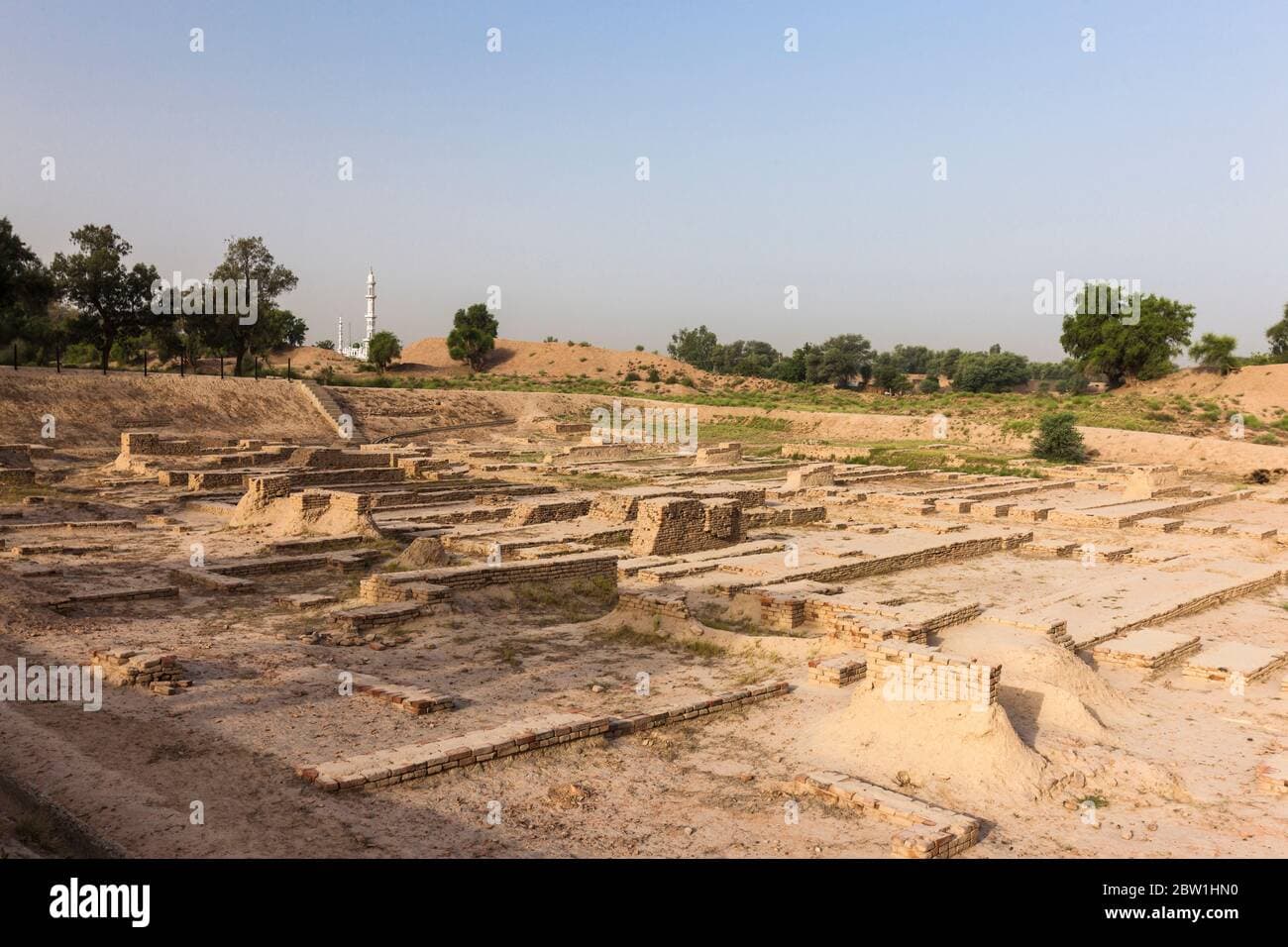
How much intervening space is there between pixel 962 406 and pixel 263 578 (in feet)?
131

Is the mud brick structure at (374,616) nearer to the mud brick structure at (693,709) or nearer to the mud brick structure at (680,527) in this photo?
the mud brick structure at (693,709)

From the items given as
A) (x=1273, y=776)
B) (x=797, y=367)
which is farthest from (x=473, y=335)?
(x=1273, y=776)

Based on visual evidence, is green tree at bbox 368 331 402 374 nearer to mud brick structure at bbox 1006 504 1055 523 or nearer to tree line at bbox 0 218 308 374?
tree line at bbox 0 218 308 374

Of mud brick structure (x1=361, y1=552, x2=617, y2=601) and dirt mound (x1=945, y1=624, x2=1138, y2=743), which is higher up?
mud brick structure (x1=361, y1=552, x2=617, y2=601)

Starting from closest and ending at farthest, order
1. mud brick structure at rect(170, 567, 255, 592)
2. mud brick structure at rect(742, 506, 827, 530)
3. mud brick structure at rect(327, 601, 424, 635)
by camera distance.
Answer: mud brick structure at rect(327, 601, 424, 635) < mud brick structure at rect(170, 567, 255, 592) < mud brick structure at rect(742, 506, 827, 530)

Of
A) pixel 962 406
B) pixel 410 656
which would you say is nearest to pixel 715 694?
pixel 410 656

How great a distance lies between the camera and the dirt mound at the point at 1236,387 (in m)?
43.7

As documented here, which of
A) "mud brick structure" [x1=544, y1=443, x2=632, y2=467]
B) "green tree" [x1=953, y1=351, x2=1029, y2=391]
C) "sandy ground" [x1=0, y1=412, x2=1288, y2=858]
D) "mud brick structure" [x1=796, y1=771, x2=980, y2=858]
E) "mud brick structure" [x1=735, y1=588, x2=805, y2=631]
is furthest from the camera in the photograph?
"green tree" [x1=953, y1=351, x2=1029, y2=391]

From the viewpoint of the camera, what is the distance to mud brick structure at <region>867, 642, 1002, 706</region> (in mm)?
6625

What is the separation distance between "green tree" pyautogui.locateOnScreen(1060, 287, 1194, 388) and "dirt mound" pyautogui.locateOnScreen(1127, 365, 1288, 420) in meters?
1.14

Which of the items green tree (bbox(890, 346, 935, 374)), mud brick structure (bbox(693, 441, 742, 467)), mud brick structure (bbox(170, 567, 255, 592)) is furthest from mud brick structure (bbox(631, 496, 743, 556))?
green tree (bbox(890, 346, 935, 374))

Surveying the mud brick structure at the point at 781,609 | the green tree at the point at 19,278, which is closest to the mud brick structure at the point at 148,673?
the mud brick structure at the point at 781,609
